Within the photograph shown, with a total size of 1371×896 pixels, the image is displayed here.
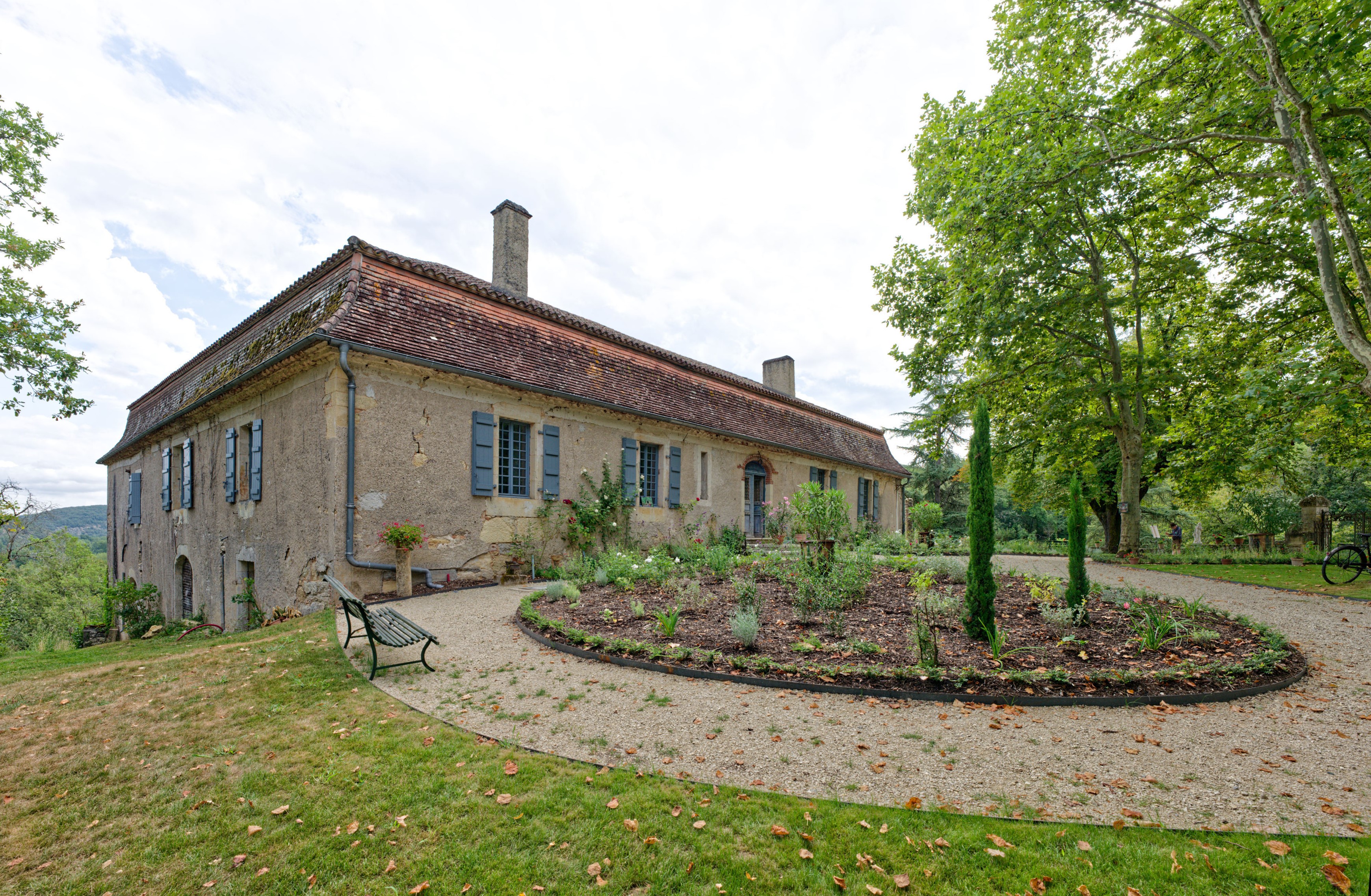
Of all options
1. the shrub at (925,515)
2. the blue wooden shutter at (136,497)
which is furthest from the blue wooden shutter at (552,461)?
the shrub at (925,515)

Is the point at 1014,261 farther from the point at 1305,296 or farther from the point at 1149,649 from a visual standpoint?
the point at 1149,649

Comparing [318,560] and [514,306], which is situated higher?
[514,306]

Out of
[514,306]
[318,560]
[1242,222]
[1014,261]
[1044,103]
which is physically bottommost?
[318,560]

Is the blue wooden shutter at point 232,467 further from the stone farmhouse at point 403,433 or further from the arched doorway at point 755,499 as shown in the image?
the arched doorway at point 755,499

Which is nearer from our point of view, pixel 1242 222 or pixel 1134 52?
pixel 1134 52

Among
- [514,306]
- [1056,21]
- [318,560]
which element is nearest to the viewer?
[318,560]

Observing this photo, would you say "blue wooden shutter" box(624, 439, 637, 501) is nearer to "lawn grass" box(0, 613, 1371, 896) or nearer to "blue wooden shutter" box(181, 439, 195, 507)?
"lawn grass" box(0, 613, 1371, 896)

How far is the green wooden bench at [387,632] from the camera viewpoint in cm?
489

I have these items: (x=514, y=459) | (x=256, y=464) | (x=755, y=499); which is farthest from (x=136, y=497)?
(x=755, y=499)

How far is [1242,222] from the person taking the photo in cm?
1122

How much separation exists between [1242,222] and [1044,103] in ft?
17.1

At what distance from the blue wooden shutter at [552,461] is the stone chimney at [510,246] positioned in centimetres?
471

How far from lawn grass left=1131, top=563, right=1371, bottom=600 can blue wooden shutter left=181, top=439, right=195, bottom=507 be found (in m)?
21.6

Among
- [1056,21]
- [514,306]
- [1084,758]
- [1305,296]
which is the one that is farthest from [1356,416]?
[514,306]
